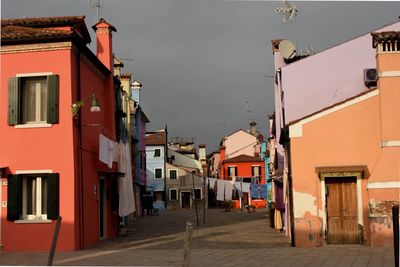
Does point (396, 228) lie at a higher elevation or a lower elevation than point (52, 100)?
lower

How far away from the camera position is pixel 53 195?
55.9 ft

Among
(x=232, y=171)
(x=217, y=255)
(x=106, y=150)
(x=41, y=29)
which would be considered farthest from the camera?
(x=232, y=171)

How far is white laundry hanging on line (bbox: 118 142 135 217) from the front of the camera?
22.5 metres

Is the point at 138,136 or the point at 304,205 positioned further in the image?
the point at 138,136

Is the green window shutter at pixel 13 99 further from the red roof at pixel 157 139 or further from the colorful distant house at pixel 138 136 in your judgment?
the red roof at pixel 157 139

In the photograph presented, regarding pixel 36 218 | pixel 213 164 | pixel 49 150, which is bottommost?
pixel 36 218

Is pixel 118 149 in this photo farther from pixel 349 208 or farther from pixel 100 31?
pixel 349 208

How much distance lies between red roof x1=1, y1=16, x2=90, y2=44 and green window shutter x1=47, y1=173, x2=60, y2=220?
435cm

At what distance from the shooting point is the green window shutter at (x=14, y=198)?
669 inches

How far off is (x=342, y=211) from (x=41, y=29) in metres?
11.2

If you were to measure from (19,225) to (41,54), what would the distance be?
5.38 metres

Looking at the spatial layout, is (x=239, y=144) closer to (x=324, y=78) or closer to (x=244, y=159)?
(x=244, y=159)

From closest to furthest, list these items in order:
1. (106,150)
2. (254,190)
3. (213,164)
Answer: (106,150) → (254,190) → (213,164)

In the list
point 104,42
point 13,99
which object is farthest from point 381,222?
point 104,42
